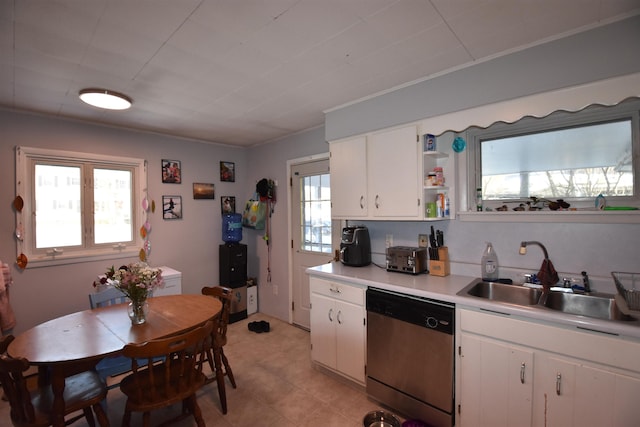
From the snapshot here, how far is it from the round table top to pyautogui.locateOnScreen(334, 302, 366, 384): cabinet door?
3.29 feet

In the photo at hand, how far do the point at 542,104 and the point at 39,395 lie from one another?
3477mm

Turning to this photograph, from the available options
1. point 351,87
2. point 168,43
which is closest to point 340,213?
point 351,87

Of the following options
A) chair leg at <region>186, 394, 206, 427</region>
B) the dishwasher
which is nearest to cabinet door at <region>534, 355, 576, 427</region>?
the dishwasher

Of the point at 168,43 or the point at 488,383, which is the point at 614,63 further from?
the point at 168,43

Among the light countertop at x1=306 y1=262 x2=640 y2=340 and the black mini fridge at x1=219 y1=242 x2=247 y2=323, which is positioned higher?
the light countertop at x1=306 y1=262 x2=640 y2=340

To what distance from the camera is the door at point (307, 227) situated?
356 cm

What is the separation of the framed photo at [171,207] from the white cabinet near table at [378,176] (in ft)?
7.16

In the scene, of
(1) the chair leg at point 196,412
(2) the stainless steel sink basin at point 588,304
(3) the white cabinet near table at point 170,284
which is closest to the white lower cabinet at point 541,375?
(2) the stainless steel sink basin at point 588,304

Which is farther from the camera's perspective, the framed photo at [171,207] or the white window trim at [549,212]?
the framed photo at [171,207]

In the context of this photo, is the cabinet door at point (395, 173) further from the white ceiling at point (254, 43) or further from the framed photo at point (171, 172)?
the framed photo at point (171, 172)

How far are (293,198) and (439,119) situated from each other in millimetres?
2153

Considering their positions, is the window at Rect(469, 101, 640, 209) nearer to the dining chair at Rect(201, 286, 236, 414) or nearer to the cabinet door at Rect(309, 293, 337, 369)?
the cabinet door at Rect(309, 293, 337, 369)

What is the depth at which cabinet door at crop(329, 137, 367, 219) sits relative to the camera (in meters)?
2.74

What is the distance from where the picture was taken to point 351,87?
2.46 m
